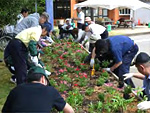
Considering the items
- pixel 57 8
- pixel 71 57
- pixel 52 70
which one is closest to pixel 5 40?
pixel 71 57

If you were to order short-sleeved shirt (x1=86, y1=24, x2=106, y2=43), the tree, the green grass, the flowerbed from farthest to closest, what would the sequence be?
short-sleeved shirt (x1=86, y1=24, x2=106, y2=43) < the tree < the green grass < the flowerbed

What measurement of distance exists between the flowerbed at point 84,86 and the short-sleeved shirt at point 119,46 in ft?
2.02

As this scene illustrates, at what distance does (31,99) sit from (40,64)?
11.6 feet

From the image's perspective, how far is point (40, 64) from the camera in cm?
596

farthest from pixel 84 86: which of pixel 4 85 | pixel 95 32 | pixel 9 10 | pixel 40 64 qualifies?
pixel 9 10

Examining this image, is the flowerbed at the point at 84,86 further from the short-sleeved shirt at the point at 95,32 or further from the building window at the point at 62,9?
the building window at the point at 62,9

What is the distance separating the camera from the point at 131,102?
173 inches

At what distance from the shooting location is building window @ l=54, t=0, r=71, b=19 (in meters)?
26.0

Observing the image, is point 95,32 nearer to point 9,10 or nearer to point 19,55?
point 9,10

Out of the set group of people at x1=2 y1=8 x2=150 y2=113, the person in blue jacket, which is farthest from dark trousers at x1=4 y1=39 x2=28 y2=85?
the person in blue jacket

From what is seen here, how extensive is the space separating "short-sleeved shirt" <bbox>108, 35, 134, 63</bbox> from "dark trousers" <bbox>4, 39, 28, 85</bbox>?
1752 millimetres

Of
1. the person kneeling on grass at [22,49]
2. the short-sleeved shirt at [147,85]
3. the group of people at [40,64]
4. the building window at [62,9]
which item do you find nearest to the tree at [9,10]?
the group of people at [40,64]

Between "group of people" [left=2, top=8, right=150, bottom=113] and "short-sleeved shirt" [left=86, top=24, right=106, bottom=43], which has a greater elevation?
"short-sleeved shirt" [left=86, top=24, right=106, bottom=43]

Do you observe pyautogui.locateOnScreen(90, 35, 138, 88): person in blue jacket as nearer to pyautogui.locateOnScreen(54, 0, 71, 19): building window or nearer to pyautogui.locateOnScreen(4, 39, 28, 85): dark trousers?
pyautogui.locateOnScreen(4, 39, 28, 85): dark trousers
